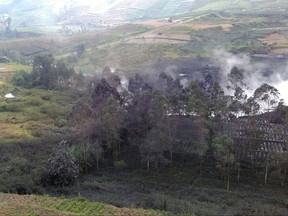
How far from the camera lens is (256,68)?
79.0 metres

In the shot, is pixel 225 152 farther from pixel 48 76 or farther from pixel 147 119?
pixel 48 76

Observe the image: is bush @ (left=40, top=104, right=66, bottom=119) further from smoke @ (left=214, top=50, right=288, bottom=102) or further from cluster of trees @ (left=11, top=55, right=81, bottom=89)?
smoke @ (left=214, top=50, right=288, bottom=102)

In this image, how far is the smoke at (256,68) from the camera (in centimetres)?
6944

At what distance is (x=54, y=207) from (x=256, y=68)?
59.7 metres

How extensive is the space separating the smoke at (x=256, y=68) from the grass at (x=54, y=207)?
133ft

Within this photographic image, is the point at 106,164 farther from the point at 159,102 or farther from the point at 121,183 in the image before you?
the point at 159,102

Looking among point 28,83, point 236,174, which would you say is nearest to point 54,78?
point 28,83

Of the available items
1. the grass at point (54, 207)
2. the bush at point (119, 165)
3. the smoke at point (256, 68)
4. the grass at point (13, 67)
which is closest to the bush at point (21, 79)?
the grass at point (13, 67)

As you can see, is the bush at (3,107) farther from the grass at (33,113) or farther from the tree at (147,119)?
the tree at (147,119)

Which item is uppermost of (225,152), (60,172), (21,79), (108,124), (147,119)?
(21,79)

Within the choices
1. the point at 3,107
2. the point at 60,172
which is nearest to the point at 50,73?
the point at 3,107

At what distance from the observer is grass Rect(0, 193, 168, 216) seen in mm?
26469

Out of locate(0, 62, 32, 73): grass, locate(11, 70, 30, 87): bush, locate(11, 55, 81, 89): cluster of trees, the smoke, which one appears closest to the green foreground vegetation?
locate(11, 55, 81, 89): cluster of trees

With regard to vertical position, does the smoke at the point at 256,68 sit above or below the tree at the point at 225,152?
above
